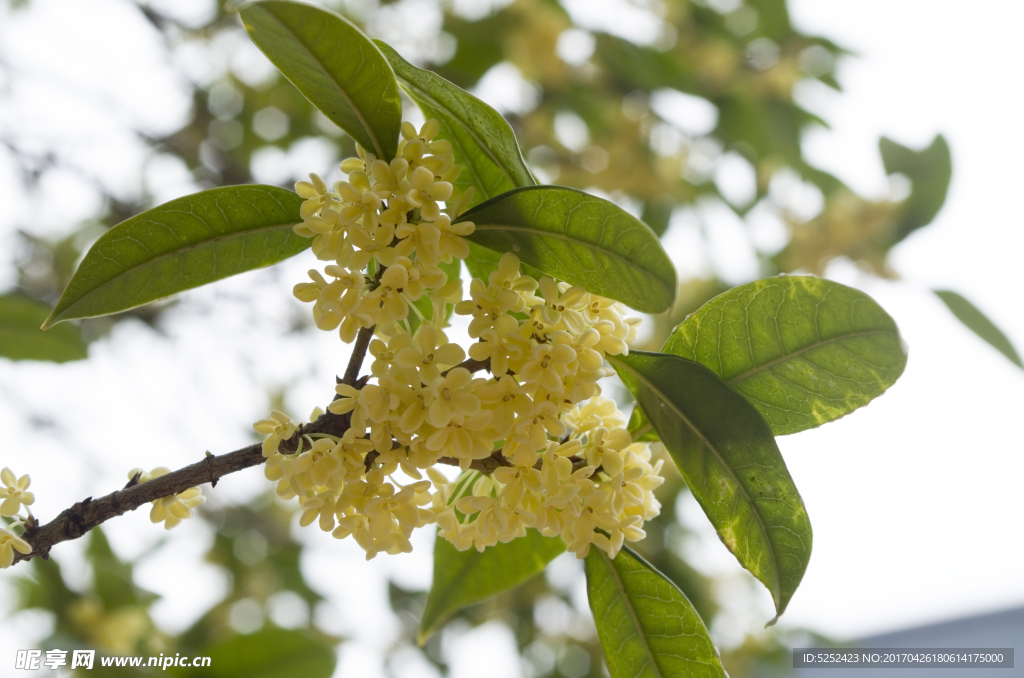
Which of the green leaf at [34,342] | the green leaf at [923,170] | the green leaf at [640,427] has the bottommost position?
the green leaf at [640,427]

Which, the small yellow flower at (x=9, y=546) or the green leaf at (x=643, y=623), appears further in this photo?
the green leaf at (x=643, y=623)

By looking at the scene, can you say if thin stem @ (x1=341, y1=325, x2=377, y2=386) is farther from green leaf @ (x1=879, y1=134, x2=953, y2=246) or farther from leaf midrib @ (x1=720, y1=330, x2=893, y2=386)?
green leaf @ (x1=879, y1=134, x2=953, y2=246)

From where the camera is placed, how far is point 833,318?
97 centimetres

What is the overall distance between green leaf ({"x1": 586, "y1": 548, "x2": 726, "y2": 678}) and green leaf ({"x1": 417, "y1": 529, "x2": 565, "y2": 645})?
0.15 m

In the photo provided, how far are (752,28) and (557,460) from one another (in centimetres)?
298

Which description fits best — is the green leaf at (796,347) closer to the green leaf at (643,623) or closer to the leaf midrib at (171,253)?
the green leaf at (643,623)

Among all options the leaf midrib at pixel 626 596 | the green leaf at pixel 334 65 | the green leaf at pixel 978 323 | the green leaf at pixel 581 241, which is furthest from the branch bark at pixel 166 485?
the green leaf at pixel 978 323

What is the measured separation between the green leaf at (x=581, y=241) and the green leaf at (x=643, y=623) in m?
0.46

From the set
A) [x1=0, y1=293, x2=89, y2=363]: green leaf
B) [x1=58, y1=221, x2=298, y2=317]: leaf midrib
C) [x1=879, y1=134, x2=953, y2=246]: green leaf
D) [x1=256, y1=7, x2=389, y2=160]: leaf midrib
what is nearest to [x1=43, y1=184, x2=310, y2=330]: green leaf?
[x1=58, y1=221, x2=298, y2=317]: leaf midrib

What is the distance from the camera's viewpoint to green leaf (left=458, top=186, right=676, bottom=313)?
31.3 inches

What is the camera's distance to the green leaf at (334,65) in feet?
2.69

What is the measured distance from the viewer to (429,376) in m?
0.86

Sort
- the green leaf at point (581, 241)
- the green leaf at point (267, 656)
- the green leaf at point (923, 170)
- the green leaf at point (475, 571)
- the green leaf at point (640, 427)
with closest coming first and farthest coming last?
the green leaf at point (581, 241) < the green leaf at point (640, 427) < the green leaf at point (475, 571) < the green leaf at point (267, 656) < the green leaf at point (923, 170)

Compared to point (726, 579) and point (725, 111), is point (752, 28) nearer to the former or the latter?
point (725, 111)
